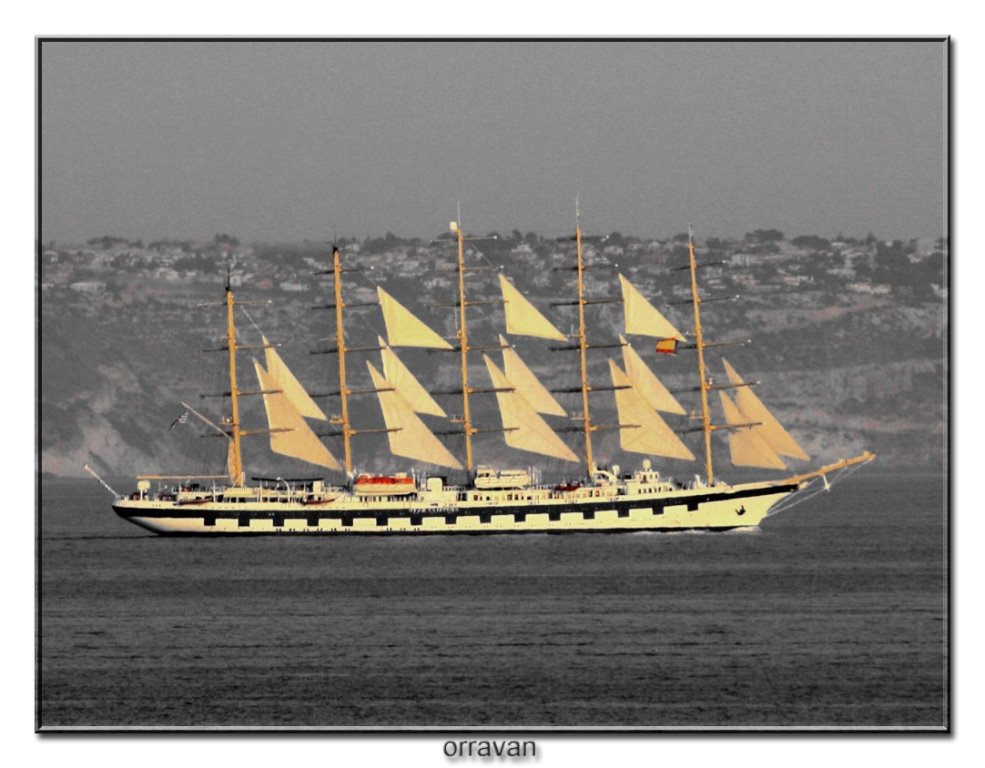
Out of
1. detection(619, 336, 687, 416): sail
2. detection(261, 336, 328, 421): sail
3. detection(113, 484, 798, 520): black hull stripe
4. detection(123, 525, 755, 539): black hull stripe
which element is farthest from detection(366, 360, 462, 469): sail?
detection(619, 336, 687, 416): sail

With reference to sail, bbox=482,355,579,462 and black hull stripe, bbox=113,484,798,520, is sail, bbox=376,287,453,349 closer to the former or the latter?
sail, bbox=482,355,579,462

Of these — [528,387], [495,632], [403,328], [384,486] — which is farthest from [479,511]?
[495,632]

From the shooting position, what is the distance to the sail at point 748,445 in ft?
263

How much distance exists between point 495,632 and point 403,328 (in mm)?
30857

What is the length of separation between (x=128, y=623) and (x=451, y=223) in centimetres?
3085

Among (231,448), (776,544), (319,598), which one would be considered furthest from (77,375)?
(319,598)

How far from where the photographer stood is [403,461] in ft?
565

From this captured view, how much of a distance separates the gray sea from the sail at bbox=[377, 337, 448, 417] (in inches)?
187

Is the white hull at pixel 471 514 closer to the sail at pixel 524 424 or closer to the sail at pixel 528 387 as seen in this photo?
the sail at pixel 524 424

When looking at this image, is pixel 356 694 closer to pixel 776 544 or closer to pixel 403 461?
pixel 776 544

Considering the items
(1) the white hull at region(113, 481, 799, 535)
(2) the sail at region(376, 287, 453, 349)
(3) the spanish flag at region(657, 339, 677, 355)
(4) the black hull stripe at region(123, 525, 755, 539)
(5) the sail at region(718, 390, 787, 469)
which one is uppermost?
(2) the sail at region(376, 287, 453, 349)

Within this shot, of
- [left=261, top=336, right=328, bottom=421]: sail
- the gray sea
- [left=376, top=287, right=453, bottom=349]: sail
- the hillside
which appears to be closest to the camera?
the gray sea

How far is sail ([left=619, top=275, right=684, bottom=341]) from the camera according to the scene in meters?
Result: 81.7
